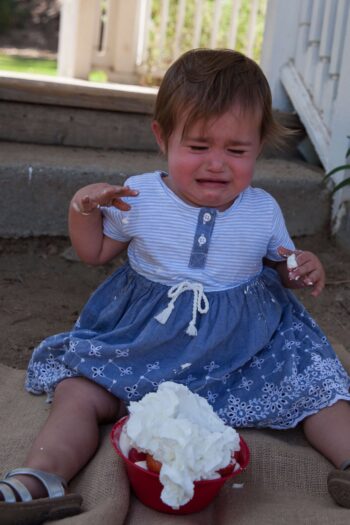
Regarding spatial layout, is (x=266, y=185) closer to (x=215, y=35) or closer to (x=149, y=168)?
(x=149, y=168)

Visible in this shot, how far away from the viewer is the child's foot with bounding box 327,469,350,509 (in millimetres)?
1839

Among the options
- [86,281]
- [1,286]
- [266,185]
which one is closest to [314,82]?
[266,185]

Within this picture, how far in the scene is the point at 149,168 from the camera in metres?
3.41

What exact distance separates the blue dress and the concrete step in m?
0.97

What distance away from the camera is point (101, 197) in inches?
79.3

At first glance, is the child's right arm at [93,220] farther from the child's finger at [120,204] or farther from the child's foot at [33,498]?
the child's foot at [33,498]

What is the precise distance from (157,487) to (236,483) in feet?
0.84

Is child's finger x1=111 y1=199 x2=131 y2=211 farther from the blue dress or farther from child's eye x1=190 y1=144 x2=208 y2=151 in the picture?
child's eye x1=190 y1=144 x2=208 y2=151

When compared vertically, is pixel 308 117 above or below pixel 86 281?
above

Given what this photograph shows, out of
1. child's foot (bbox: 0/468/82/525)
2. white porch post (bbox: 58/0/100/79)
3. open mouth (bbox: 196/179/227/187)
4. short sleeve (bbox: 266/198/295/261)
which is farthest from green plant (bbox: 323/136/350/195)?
white porch post (bbox: 58/0/100/79)

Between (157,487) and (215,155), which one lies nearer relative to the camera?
(157,487)

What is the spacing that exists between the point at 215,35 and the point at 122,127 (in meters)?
2.60

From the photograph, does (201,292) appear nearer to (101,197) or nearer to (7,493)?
(101,197)

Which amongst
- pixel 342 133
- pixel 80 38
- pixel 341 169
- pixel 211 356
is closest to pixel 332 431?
pixel 211 356
